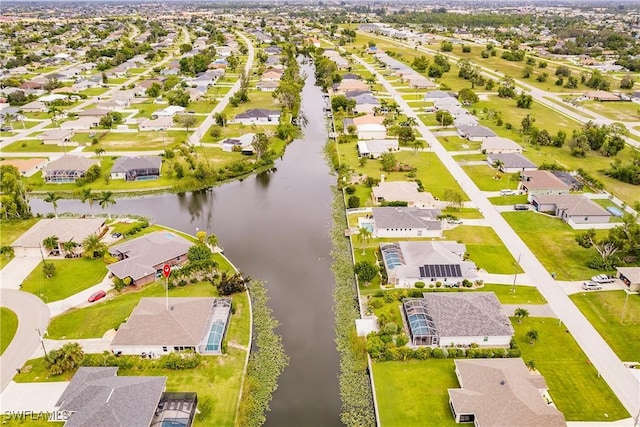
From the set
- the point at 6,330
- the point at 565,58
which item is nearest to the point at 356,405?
the point at 6,330

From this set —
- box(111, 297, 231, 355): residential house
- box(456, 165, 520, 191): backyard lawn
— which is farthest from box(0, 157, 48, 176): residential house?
box(456, 165, 520, 191): backyard lawn

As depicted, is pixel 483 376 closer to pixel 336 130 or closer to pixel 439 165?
pixel 439 165

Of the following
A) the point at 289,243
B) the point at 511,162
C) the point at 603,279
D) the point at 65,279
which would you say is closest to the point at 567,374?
the point at 603,279

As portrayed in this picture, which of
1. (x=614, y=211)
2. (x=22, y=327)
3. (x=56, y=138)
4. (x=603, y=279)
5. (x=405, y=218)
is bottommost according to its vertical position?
(x=22, y=327)

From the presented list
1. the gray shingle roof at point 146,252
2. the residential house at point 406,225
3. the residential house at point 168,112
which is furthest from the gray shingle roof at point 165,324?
the residential house at point 168,112

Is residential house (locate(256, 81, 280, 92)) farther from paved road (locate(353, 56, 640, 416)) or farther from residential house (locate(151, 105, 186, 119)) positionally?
paved road (locate(353, 56, 640, 416))

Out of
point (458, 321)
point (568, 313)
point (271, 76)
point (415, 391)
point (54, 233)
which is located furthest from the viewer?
point (271, 76)

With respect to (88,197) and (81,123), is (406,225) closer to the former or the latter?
(88,197)
